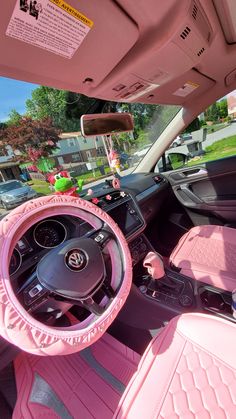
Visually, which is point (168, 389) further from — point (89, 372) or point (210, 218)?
point (210, 218)

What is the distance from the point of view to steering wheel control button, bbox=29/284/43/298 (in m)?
0.82

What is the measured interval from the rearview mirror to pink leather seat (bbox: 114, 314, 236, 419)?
1265 millimetres

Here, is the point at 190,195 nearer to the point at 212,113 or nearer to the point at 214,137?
the point at 214,137

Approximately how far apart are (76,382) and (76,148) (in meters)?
1.43

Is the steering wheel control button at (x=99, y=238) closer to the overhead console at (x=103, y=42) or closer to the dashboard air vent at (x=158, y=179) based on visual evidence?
the overhead console at (x=103, y=42)

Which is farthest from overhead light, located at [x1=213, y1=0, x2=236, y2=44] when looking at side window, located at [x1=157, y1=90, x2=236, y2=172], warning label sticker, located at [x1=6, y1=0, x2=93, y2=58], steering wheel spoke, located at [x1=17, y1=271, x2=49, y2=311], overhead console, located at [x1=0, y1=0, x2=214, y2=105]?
steering wheel spoke, located at [x1=17, y1=271, x2=49, y2=311]

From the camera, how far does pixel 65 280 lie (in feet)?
2.82

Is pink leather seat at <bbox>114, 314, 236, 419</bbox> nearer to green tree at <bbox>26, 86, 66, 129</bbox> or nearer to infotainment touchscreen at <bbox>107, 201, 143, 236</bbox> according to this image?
infotainment touchscreen at <bbox>107, 201, 143, 236</bbox>

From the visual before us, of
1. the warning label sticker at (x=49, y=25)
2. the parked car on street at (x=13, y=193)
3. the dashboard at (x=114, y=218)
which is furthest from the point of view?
the parked car on street at (x=13, y=193)

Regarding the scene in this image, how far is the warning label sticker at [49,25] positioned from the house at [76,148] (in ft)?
2.03

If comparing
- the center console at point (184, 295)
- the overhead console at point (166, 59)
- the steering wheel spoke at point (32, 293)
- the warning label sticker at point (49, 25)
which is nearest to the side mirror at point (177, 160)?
the overhead console at point (166, 59)

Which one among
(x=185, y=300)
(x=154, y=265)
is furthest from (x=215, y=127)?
(x=185, y=300)

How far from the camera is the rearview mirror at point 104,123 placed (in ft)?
5.12

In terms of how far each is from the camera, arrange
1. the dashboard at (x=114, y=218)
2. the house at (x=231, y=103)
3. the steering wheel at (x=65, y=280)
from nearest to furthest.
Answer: the steering wheel at (x=65, y=280) → the dashboard at (x=114, y=218) → the house at (x=231, y=103)
